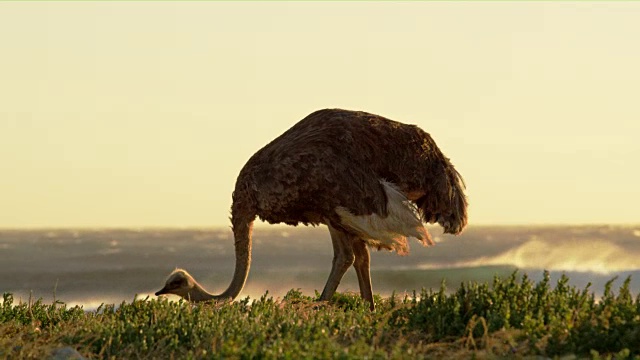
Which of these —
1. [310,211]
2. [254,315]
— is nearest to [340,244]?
[310,211]

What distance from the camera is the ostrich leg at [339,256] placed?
45.7 ft

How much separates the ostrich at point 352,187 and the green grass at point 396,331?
1974mm

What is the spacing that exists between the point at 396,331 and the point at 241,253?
4795 millimetres

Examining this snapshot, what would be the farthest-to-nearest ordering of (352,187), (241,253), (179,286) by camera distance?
(241,253) < (179,286) < (352,187)

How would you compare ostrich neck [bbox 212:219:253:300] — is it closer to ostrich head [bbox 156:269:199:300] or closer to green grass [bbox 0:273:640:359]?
ostrich head [bbox 156:269:199:300]

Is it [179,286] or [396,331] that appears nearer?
[396,331]

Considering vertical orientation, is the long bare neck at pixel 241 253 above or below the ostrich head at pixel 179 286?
above

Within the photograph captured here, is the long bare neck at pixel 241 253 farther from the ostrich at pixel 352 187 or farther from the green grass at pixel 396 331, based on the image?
the green grass at pixel 396 331

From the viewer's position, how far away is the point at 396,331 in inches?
408

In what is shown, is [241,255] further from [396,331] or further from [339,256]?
[396,331]

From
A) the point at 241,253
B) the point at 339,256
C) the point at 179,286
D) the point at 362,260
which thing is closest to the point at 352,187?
the point at 339,256

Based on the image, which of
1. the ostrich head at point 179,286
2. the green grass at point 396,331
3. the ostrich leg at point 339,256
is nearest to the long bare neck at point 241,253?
the ostrich head at point 179,286

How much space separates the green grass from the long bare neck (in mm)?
2791

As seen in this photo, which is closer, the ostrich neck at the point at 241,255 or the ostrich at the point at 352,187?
the ostrich at the point at 352,187
